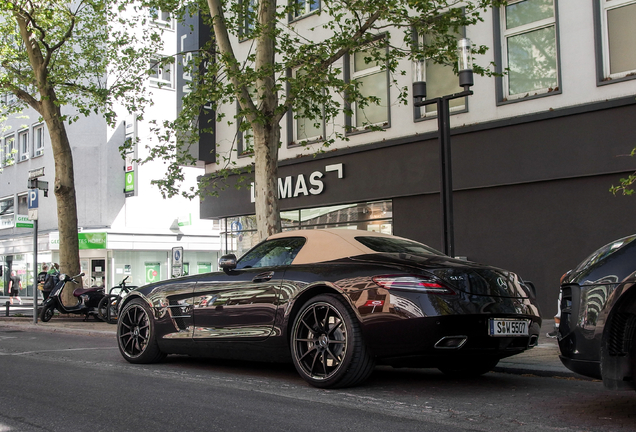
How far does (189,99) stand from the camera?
41.2 ft

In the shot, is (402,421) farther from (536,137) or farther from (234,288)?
(536,137)

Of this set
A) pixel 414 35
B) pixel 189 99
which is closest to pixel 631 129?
pixel 414 35

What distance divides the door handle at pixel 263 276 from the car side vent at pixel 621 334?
9.86 ft

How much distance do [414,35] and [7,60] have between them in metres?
11.8

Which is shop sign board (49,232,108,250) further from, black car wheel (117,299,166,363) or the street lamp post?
black car wheel (117,299,166,363)

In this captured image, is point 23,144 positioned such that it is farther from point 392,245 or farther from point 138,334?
point 392,245

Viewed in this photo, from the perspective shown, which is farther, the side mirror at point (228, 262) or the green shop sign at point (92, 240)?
the green shop sign at point (92, 240)

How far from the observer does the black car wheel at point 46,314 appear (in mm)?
16266

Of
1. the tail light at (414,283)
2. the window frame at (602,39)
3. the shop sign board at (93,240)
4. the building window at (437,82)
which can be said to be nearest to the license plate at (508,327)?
the tail light at (414,283)

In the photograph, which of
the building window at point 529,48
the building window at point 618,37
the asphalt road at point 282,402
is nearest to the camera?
the asphalt road at point 282,402

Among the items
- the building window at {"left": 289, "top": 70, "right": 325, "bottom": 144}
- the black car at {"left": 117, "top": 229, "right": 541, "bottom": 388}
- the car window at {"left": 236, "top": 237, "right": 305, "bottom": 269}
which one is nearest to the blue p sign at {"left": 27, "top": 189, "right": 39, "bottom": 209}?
the building window at {"left": 289, "top": 70, "right": 325, "bottom": 144}

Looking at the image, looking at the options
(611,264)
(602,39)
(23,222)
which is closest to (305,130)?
(23,222)

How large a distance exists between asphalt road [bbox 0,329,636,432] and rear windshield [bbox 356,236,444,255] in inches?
44.9

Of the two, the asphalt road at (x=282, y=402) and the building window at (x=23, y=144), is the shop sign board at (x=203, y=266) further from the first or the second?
the asphalt road at (x=282, y=402)
